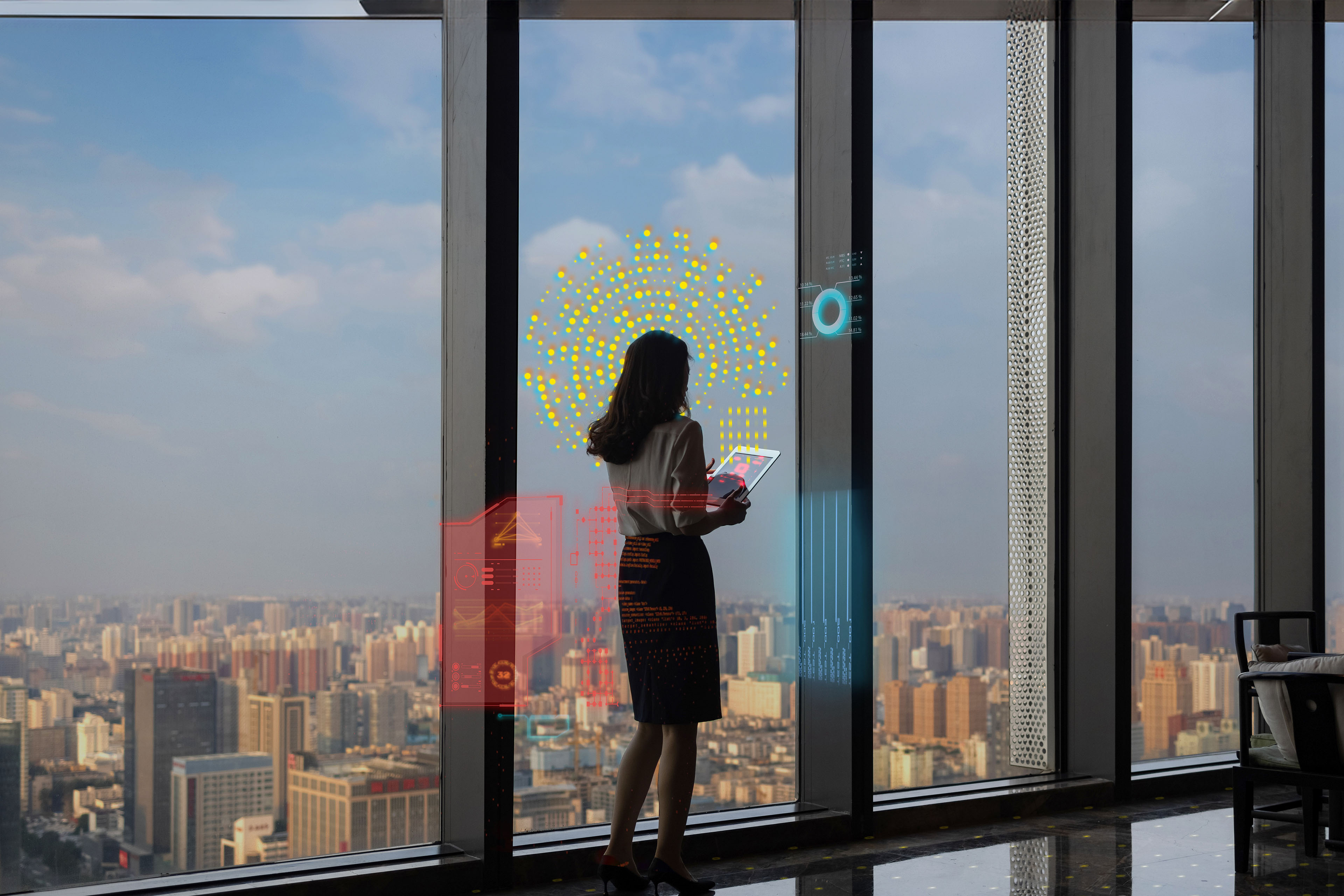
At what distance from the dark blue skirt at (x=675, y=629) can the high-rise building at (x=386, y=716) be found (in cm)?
66

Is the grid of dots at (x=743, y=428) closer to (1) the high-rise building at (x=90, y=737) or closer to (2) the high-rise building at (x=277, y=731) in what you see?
(2) the high-rise building at (x=277, y=731)

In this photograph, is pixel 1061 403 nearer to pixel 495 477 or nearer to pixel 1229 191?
pixel 1229 191

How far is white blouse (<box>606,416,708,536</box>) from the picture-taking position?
2.48 meters

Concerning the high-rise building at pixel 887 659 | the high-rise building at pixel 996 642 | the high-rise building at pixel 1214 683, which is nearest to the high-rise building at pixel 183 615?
the high-rise building at pixel 887 659

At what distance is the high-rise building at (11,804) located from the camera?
2383 millimetres

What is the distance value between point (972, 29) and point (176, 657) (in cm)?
326

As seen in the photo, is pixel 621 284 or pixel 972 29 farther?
pixel 972 29

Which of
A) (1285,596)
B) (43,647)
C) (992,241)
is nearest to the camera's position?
(43,647)

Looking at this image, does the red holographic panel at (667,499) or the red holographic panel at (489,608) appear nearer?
the red holographic panel at (667,499)

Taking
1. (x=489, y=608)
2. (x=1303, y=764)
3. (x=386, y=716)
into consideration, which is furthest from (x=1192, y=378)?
(x=386, y=716)

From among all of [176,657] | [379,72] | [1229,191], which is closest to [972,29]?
[1229,191]

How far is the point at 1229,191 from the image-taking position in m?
4.23

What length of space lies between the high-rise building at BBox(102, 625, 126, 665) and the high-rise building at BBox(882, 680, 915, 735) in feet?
7.23

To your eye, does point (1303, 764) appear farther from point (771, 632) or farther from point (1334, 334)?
point (1334, 334)
